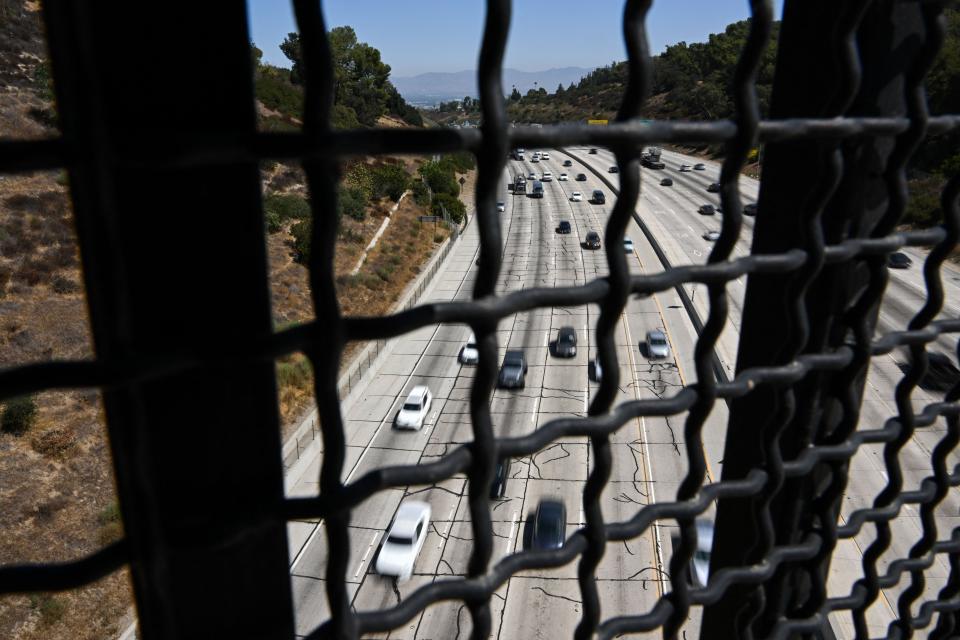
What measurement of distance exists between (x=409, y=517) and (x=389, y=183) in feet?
68.6

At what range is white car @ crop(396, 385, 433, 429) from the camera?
1451cm

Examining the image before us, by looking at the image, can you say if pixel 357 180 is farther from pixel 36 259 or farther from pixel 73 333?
pixel 73 333

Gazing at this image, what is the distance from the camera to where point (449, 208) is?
2989cm

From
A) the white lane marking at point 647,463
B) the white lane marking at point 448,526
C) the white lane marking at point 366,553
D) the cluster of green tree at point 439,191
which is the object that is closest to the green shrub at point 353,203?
the cluster of green tree at point 439,191

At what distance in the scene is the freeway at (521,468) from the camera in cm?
990

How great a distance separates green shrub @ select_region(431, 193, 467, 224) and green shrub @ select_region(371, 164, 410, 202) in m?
1.52

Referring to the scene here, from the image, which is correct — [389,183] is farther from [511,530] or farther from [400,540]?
[400,540]

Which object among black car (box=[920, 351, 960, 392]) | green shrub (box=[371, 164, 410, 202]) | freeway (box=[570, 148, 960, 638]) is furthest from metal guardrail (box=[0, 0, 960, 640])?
green shrub (box=[371, 164, 410, 202])

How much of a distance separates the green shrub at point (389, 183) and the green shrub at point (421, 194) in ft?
3.43

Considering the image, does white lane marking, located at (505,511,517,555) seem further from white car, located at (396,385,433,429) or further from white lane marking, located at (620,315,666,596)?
white car, located at (396,385,433,429)

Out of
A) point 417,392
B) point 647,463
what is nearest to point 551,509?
point 647,463

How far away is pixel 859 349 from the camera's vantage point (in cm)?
154

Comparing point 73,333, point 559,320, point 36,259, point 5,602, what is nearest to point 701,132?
point 5,602

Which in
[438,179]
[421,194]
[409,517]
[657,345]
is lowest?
[409,517]
